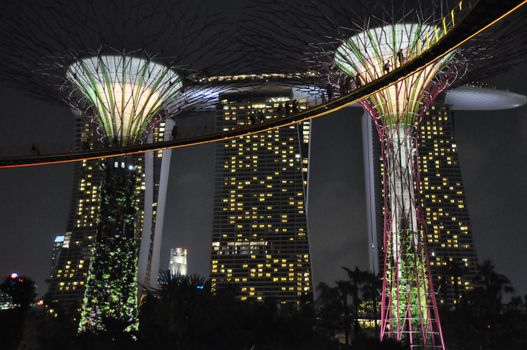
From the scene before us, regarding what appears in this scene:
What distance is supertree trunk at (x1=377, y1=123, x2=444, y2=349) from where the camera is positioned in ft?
93.4

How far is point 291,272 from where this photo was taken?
133 meters

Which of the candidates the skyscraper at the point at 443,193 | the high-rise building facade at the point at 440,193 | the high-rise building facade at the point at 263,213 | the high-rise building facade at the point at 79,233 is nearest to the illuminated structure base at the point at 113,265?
the high-rise building facade at the point at 440,193

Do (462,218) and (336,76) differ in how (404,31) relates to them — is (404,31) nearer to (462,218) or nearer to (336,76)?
(336,76)

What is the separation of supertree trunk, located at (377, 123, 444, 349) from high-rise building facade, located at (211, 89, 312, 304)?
100 m

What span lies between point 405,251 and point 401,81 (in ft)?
25.2

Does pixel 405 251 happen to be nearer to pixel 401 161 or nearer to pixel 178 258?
pixel 401 161

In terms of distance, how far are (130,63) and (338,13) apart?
9.70m

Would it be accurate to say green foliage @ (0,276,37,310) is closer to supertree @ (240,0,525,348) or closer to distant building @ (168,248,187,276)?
supertree @ (240,0,525,348)

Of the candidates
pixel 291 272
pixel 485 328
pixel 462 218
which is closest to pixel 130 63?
pixel 485 328

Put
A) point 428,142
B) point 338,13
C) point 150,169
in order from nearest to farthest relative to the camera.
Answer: point 338,13 → point 150,169 → point 428,142

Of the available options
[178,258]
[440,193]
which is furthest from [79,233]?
[440,193]

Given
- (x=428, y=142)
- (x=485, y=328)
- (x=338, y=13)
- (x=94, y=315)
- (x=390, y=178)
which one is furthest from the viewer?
(x=428, y=142)

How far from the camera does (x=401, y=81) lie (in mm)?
28656

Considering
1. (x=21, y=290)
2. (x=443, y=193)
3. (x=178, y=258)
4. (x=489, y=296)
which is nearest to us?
(x=21, y=290)
